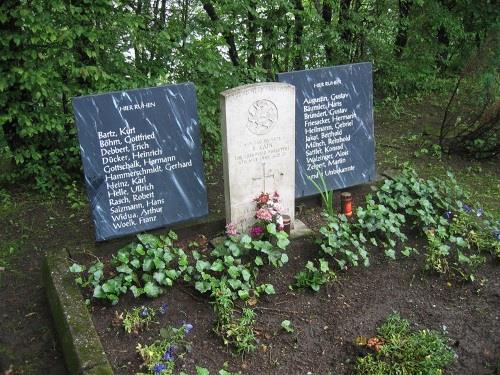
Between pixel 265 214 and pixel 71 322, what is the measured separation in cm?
168

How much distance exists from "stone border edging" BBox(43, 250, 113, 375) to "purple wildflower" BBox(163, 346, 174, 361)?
320 mm

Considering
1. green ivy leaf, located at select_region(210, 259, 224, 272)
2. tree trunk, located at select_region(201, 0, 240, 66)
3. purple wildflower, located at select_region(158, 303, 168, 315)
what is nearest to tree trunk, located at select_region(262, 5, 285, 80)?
tree trunk, located at select_region(201, 0, 240, 66)

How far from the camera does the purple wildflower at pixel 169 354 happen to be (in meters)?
3.21

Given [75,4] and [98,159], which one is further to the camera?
[75,4]

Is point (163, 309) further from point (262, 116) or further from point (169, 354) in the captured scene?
point (262, 116)

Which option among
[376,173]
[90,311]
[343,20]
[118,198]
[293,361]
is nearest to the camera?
[293,361]

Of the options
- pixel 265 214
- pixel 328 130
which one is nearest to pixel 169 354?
pixel 265 214

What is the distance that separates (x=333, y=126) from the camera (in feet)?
17.0

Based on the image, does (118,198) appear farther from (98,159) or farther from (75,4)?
(75,4)

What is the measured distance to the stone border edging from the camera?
3136mm

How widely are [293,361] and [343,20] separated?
20.1 ft

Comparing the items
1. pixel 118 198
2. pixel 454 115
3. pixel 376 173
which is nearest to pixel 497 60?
pixel 454 115

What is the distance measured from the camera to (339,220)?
4.61 m

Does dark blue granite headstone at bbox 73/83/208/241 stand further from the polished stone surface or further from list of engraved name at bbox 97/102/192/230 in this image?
the polished stone surface
